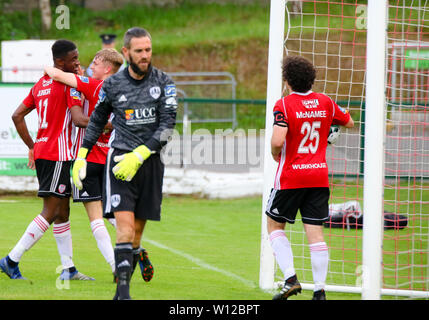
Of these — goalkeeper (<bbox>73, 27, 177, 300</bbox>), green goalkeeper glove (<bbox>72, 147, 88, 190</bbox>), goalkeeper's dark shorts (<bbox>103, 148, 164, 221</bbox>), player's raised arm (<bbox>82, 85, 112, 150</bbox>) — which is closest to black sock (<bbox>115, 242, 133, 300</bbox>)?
goalkeeper (<bbox>73, 27, 177, 300</bbox>)

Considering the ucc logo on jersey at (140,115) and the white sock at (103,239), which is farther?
the white sock at (103,239)

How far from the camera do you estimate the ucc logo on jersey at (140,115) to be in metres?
5.19

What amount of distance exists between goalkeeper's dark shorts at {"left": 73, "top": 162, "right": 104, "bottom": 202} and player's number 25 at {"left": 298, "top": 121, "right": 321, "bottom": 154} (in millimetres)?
2099

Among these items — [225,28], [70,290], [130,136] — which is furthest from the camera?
[225,28]

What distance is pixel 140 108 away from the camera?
5191 millimetres

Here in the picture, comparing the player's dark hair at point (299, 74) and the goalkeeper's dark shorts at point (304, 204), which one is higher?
the player's dark hair at point (299, 74)

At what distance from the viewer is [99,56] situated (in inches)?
260

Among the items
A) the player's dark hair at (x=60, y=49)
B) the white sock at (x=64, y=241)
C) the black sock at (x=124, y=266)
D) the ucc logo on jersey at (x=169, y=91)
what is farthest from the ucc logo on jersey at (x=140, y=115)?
the white sock at (x=64, y=241)

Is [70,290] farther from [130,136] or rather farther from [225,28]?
[225,28]

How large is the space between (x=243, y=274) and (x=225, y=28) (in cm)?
2516

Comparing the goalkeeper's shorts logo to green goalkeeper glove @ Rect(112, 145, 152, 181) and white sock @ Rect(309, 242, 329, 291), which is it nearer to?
green goalkeeper glove @ Rect(112, 145, 152, 181)

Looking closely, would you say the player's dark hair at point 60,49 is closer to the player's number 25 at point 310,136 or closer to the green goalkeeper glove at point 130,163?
the green goalkeeper glove at point 130,163

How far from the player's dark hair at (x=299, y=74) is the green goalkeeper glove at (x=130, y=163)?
1.27m
